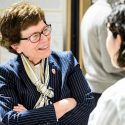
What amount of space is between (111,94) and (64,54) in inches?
35.1

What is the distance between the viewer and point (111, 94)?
114cm

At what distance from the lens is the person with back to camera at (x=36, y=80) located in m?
1.83

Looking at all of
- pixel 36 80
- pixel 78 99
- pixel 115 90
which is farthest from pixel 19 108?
pixel 115 90

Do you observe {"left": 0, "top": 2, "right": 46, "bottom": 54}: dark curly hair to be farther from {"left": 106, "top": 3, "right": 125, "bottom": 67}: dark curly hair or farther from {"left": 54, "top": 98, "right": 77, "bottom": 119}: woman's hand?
{"left": 106, "top": 3, "right": 125, "bottom": 67}: dark curly hair

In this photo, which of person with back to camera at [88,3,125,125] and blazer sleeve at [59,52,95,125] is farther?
blazer sleeve at [59,52,95,125]

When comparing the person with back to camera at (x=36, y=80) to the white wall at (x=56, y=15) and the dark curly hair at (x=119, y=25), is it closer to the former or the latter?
the dark curly hair at (x=119, y=25)

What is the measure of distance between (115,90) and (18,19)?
0.89m

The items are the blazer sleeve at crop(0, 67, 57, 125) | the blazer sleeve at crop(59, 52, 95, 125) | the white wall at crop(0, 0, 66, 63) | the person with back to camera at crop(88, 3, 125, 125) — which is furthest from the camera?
the white wall at crop(0, 0, 66, 63)

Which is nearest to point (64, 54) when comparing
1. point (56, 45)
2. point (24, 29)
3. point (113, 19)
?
point (24, 29)

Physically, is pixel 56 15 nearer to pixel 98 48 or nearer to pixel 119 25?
pixel 98 48

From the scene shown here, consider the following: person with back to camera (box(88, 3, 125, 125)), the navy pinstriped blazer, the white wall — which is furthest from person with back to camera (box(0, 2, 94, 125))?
the white wall

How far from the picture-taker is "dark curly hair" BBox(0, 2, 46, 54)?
1848 mm

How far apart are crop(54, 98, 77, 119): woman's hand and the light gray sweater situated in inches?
8.0

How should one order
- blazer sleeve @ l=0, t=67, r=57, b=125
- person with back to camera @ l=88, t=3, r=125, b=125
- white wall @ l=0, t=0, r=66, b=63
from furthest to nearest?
1. white wall @ l=0, t=0, r=66, b=63
2. blazer sleeve @ l=0, t=67, r=57, b=125
3. person with back to camera @ l=88, t=3, r=125, b=125
